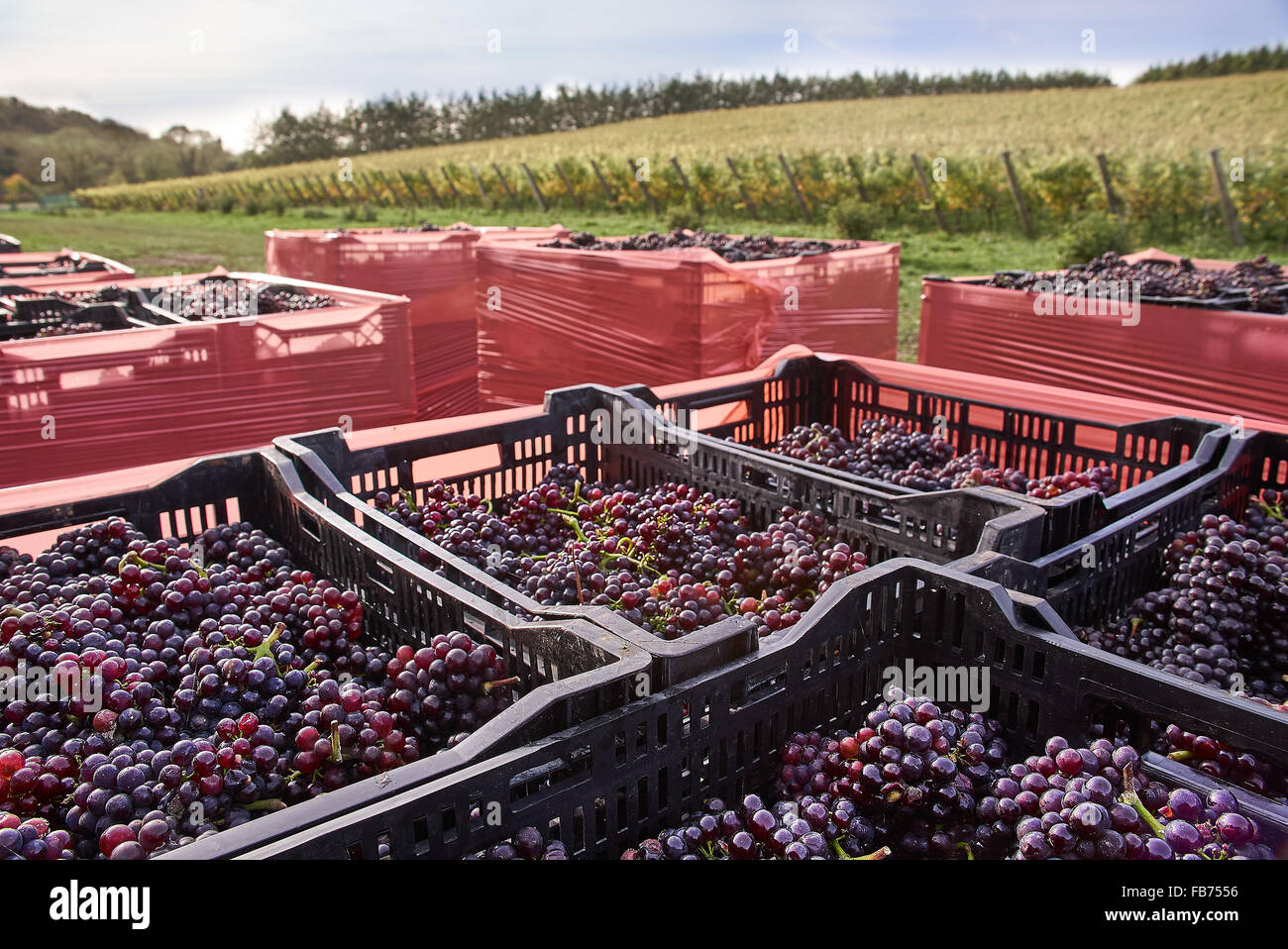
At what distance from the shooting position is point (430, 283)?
23.3 feet

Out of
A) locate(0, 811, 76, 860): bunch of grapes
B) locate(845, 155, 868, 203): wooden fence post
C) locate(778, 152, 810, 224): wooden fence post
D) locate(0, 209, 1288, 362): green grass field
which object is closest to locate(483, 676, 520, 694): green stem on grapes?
locate(0, 811, 76, 860): bunch of grapes

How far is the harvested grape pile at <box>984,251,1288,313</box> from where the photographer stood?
4.10 metres

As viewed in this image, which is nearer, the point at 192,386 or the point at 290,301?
the point at 192,386

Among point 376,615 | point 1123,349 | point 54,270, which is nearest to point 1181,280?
point 1123,349

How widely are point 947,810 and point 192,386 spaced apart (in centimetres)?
377

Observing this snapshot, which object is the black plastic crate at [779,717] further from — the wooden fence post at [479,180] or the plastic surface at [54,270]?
the wooden fence post at [479,180]

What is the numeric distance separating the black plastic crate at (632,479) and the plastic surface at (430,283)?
13.4 ft

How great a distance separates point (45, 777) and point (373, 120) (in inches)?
2839

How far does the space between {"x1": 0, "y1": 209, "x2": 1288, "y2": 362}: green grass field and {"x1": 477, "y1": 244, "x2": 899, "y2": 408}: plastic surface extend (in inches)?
152

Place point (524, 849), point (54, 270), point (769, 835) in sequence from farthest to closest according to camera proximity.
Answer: point (54, 270) → point (769, 835) → point (524, 849)

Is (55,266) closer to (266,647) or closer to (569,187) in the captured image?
(266,647)

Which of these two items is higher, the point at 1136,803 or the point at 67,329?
the point at 67,329

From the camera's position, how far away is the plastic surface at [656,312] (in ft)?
15.6
